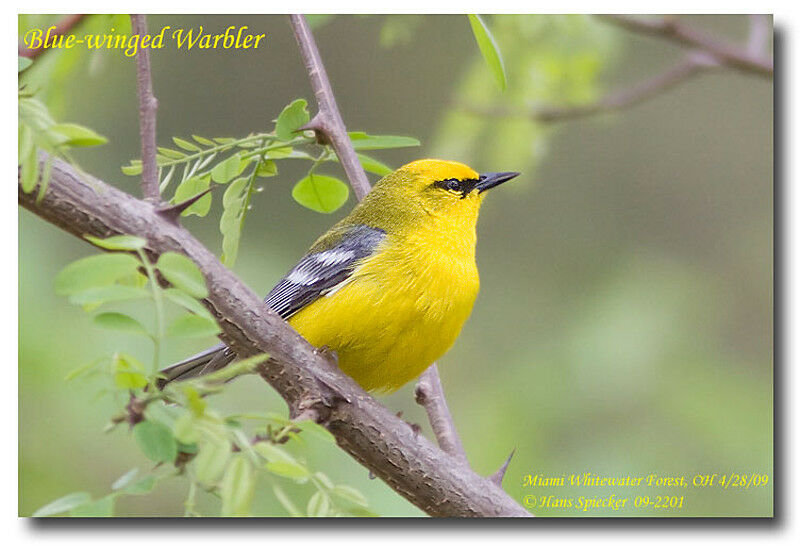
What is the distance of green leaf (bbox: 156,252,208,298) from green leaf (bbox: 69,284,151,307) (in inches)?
3.1

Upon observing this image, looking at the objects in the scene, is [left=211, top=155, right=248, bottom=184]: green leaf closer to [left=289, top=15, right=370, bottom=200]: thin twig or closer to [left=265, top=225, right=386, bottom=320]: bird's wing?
→ [left=289, top=15, right=370, bottom=200]: thin twig

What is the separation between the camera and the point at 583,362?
3.87 meters

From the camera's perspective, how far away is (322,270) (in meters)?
3.17

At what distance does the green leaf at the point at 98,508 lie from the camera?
1.92 meters

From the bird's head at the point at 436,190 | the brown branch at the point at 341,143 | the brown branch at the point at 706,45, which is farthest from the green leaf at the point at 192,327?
the brown branch at the point at 706,45

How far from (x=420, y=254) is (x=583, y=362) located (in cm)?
109

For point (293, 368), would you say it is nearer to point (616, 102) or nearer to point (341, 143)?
point (341, 143)

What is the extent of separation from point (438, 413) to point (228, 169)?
3.37ft

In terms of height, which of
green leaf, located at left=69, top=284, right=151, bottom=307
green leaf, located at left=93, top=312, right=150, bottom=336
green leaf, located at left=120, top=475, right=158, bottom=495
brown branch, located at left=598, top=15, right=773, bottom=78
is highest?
brown branch, located at left=598, top=15, right=773, bottom=78

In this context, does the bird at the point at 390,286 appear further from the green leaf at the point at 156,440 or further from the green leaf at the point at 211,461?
the green leaf at the point at 211,461

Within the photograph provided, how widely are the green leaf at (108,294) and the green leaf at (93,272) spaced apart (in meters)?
0.01

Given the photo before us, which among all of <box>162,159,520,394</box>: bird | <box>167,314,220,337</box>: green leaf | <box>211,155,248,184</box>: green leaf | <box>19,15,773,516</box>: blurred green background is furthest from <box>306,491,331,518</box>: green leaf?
<box>211,155,248,184</box>: green leaf

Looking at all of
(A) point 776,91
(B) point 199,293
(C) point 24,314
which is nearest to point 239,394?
(C) point 24,314

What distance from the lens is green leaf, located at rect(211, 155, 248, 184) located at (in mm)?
2688
